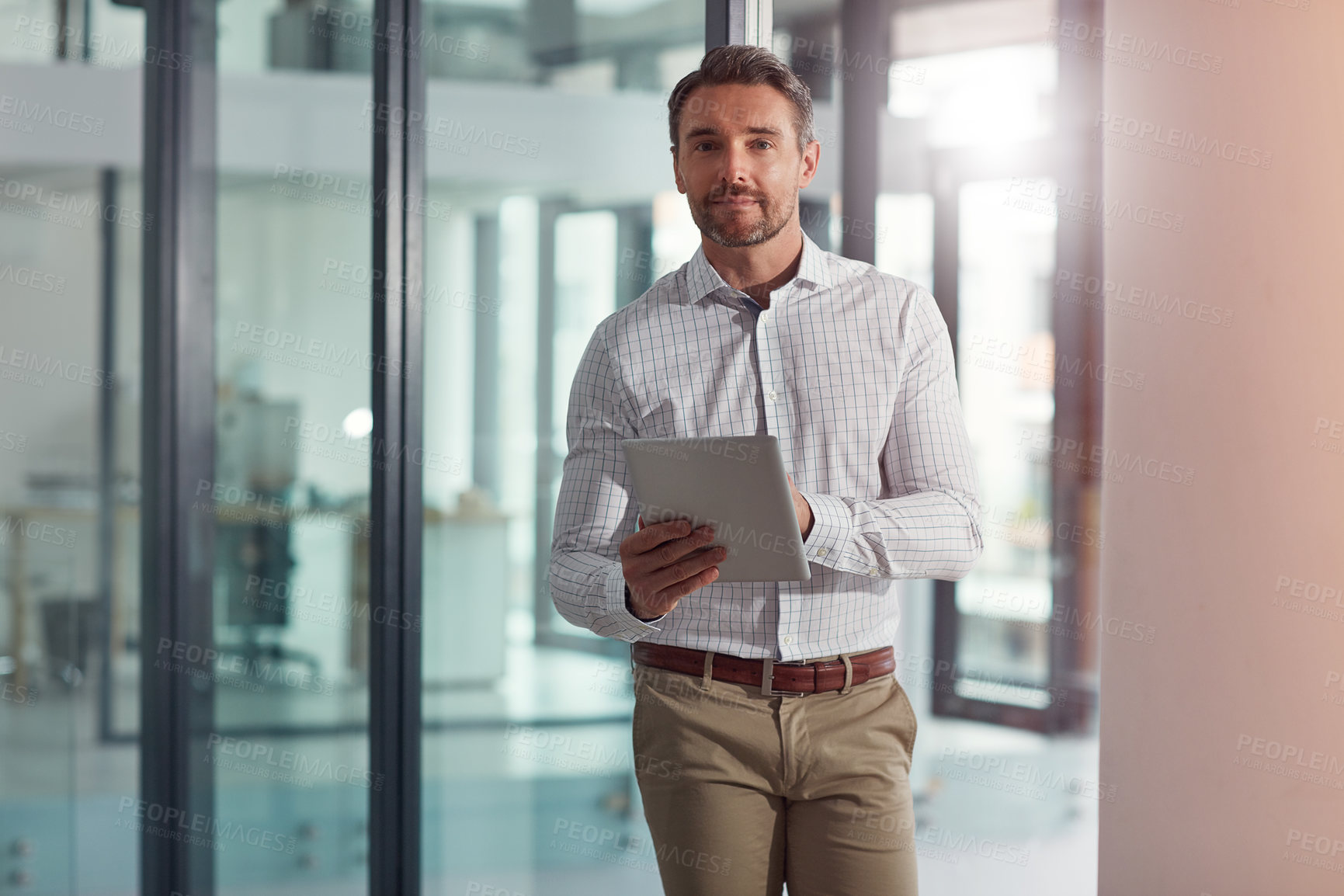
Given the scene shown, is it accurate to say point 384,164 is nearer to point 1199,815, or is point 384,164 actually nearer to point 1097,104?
point 1097,104

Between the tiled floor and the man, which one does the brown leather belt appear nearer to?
the man

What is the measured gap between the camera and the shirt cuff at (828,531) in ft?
4.89

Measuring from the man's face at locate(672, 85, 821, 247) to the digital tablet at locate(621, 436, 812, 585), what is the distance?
16.1 inches

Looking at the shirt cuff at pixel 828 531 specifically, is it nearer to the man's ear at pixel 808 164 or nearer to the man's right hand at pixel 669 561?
the man's right hand at pixel 669 561

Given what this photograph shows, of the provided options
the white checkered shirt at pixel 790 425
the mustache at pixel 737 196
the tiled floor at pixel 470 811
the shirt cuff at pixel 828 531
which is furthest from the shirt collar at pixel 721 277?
the tiled floor at pixel 470 811

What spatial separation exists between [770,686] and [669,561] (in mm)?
295

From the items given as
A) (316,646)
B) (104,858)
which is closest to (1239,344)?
(316,646)

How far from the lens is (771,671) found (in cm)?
161

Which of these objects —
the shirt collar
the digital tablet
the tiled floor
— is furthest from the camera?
the tiled floor

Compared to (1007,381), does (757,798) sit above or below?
below

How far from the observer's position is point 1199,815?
82.6 inches

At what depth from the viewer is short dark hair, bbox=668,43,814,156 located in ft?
5.48

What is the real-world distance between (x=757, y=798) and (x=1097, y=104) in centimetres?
163

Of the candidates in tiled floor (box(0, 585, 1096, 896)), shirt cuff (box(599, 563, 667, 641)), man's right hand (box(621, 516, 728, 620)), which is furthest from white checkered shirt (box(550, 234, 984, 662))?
tiled floor (box(0, 585, 1096, 896))
